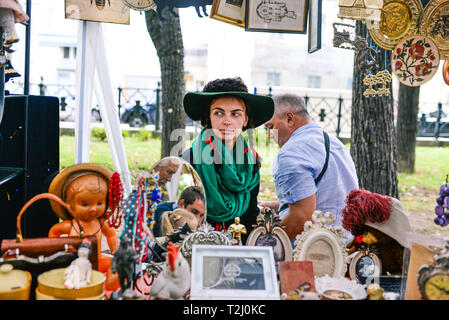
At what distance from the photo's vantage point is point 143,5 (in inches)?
83.5

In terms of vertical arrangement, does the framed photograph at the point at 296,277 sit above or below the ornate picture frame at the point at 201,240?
below

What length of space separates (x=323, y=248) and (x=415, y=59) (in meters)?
1.17

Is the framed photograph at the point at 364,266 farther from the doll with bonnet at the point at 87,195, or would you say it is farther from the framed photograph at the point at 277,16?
the framed photograph at the point at 277,16

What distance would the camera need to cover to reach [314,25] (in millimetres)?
2102

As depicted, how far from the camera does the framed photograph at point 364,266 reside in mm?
1714

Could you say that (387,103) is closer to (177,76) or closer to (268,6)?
(268,6)

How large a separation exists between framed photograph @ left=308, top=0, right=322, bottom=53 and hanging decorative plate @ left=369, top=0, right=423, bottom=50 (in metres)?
0.32

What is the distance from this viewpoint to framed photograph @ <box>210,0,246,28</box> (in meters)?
2.10

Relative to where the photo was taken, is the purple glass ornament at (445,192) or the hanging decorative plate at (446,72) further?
the hanging decorative plate at (446,72)

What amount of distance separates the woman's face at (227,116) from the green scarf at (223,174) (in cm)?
4

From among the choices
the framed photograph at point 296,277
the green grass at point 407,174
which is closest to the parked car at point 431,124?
the green grass at point 407,174

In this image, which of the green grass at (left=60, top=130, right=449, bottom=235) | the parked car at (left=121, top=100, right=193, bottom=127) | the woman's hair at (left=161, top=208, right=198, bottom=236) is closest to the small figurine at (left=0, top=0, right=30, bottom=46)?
the woman's hair at (left=161, top=208, right=198, bottom=236)

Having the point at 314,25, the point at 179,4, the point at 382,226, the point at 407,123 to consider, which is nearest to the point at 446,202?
the point at 382,226
